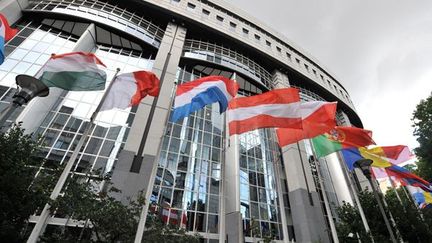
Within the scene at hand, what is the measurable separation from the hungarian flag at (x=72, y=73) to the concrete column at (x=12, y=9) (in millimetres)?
16375

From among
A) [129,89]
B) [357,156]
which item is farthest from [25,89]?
[357,156]

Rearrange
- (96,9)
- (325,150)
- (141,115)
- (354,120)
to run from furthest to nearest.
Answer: (354,120)
(96,9)
(141,115)
(325,150)

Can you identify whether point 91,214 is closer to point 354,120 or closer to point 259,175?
point 259,175

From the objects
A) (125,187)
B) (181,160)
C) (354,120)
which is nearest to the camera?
(125,187)

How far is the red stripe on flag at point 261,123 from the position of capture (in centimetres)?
946

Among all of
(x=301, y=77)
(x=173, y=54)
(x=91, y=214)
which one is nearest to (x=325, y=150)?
(x=91, y=214)

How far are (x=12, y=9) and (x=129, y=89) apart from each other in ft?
64.4

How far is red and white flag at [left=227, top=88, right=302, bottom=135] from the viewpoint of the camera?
950 cm

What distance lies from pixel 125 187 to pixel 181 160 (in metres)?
5.44

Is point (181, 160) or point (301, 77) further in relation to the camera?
point (301, 77)

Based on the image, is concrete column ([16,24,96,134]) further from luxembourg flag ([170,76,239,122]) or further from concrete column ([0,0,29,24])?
luxembourg flag ([170,76,239,122])

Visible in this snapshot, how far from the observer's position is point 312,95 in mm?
36406

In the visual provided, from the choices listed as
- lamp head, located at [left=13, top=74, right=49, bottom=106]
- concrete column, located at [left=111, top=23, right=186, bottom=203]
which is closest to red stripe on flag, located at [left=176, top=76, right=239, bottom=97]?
concrete column, located at [left=111, top=23, right=186, bottom=203]

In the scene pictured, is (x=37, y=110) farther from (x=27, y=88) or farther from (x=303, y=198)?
(x=303, y=198)
